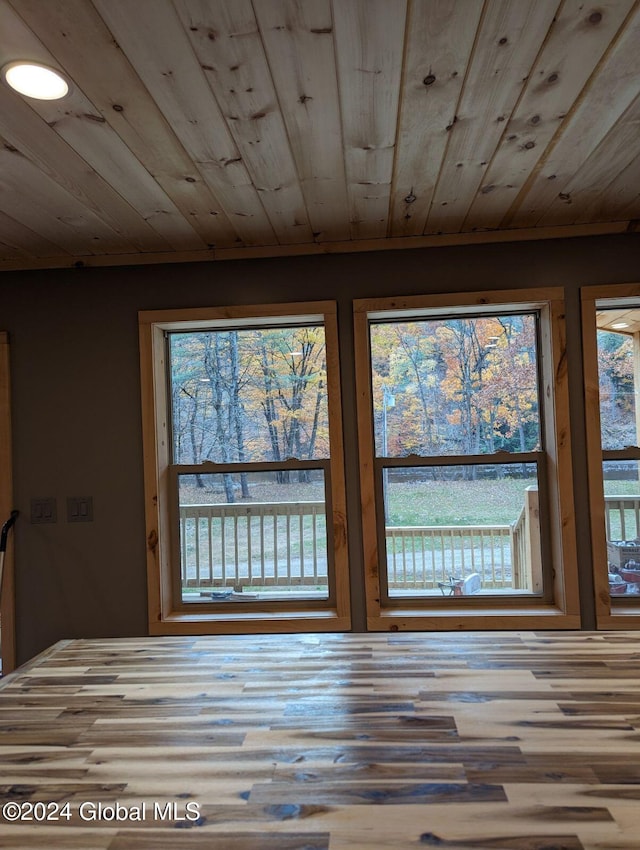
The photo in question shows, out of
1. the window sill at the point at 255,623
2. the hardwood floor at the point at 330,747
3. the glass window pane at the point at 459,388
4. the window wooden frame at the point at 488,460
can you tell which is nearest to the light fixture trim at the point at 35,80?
the hardwood floor at the point at 330,747

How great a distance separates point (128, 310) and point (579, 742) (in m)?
2.84

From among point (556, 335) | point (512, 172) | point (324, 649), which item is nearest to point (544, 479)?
point (556, 335)

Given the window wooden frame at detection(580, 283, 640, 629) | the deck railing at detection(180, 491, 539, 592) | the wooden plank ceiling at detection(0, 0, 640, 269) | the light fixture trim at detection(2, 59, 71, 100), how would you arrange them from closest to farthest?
the wooden plank ceiling at detection(0, 0, 640, 269), the light fixture trim at detection(2, 59, 71, 100), the window wooden frame at detection(580, 283, 640, 629), the deck railing at detection(180, 491, 539, 592)

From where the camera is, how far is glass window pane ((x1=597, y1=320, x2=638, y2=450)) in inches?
121

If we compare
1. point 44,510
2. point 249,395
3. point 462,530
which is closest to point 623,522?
point 462,530

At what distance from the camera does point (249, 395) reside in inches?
128

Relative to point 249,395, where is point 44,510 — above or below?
below

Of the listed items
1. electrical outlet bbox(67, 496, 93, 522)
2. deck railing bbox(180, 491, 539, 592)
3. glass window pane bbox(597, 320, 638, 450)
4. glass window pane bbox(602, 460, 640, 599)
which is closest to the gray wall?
electrical outlet bbox(67, 496, 93, 522)

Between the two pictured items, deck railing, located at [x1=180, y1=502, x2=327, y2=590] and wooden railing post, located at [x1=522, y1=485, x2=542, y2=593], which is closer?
wooden railing post, located at [x1=522, y1=485, x2=542, y2=593]

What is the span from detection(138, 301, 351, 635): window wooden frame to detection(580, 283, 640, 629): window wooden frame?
4.14ft

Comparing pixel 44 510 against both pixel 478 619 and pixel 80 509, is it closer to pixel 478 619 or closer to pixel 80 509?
pixel 80 509

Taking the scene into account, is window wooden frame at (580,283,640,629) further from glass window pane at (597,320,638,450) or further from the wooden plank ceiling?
the wooden plank ceiling

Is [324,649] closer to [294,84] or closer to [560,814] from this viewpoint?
[560,814]

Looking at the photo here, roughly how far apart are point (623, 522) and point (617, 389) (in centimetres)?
71
